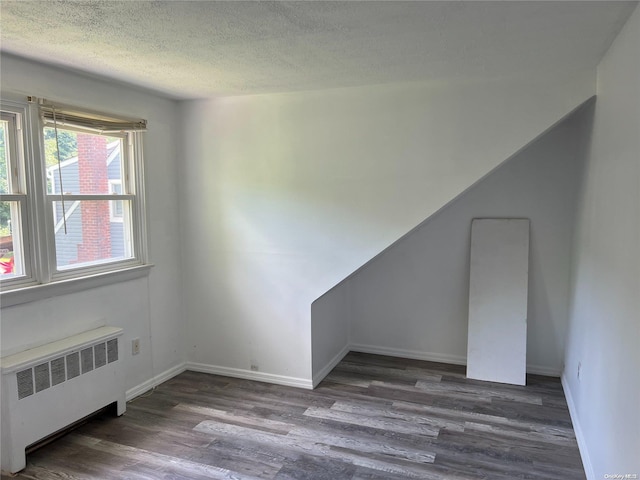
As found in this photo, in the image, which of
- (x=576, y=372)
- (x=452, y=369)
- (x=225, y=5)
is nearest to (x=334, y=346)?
(x=452, y=369)

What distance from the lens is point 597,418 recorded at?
2.29 m

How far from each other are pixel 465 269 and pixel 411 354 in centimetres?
96

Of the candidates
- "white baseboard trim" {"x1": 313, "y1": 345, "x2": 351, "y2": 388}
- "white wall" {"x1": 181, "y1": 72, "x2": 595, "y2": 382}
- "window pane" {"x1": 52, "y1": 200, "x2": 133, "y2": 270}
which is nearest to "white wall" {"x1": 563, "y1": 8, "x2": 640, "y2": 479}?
"white wall" {"x1": 181, "y1": 72, "x2": 595, "y2": 382}

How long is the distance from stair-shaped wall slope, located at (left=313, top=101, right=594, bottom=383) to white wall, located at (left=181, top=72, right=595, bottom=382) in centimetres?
27

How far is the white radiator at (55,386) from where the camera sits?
7.93ft

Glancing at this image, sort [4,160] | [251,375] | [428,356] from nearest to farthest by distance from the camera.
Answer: [4,160]
[251,375]
[428,356]

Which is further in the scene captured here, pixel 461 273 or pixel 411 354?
pixel 411 354

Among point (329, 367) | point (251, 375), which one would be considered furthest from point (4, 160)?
point (329, 367)

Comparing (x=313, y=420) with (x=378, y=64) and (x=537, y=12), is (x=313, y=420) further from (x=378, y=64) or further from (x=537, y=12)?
(x=537, y=12)

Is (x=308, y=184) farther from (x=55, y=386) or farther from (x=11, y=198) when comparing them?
(x=55, y=386)

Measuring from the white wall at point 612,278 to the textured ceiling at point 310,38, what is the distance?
12.0 inches

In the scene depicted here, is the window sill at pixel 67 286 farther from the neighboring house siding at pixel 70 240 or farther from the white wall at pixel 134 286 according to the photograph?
the neighboring house siding at pixel 70 240

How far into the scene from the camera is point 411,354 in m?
4.22

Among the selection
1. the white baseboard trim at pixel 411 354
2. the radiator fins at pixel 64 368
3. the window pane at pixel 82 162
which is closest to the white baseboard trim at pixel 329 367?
the white baseboard trim at pixel 411 354
